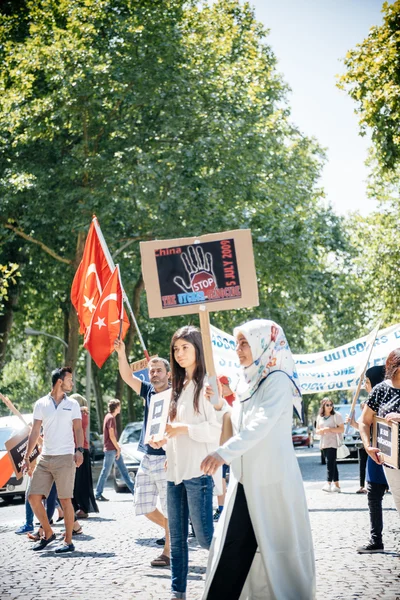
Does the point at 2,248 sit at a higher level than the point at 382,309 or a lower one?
higher

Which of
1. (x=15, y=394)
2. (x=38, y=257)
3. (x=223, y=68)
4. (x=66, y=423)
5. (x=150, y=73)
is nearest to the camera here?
(x=66, y=423)

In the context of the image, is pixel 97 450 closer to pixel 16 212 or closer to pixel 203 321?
pixel 16 212

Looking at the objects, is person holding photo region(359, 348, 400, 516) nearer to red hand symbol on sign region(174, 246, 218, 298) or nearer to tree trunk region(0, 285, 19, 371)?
red hand symbol on sign region(174, 246, 218, 298)

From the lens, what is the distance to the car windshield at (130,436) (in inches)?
840

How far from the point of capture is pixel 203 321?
21.5ft

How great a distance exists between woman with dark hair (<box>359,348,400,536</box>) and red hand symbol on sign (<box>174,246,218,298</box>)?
1702 mm

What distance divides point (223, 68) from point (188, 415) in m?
21.6

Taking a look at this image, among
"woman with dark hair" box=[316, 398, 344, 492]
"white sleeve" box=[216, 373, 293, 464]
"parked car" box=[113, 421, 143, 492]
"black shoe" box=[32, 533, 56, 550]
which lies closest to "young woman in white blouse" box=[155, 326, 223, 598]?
"white sleeve" box=[216, 373, 293, 464]

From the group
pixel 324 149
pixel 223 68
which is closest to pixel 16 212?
pixel 223 68

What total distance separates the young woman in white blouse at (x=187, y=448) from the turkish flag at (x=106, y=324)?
100 inches

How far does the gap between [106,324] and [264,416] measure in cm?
433

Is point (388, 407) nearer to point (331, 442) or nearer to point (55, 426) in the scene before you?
point (55, 426)

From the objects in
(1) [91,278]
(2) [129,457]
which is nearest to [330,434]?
(2) [129,457]

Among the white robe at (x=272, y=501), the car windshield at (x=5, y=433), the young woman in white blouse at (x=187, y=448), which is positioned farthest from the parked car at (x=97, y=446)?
the white robe at (x=272, y=501)
